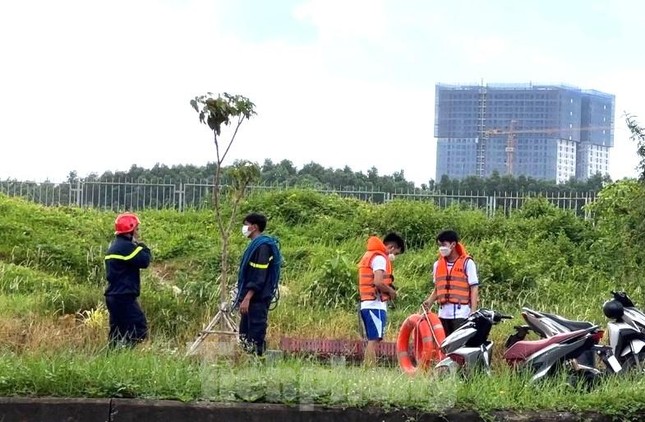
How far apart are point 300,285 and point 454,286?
15.5 feet

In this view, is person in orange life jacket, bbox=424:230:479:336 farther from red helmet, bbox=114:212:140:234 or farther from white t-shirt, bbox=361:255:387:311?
red helmet, bbox=114:212:140:234

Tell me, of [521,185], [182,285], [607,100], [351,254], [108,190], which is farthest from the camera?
[607,100]

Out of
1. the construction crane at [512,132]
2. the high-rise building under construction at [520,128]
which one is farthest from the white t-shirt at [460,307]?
the construction crane at [512,132]

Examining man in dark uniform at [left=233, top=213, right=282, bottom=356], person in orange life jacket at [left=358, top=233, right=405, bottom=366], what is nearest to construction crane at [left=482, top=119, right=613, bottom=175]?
person in orange life jacket at [left=358, top=233, right=405, bottom=366]

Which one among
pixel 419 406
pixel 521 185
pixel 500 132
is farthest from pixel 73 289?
pixel 500 132

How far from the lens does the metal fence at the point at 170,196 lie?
2172 centimetres

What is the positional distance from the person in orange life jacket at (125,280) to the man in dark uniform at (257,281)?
101cm

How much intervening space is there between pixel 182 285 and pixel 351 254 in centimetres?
360

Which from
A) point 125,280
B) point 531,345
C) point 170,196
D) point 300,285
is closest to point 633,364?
point 531,345

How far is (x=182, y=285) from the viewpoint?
49.1ft

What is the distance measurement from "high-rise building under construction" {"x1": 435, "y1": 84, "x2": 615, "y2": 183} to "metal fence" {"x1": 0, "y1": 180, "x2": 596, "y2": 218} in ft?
192

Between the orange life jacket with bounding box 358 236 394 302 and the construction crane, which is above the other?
the construction crane

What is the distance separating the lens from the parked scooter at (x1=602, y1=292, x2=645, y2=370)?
9.28 metres

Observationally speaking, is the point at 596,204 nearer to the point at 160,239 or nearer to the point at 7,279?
the point at 160,239
